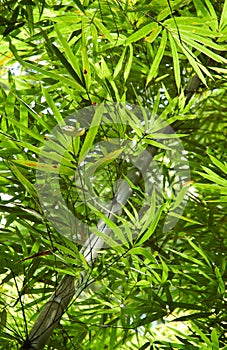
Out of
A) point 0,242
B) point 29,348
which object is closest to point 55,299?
point 29,348

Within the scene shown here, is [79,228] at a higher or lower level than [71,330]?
higher

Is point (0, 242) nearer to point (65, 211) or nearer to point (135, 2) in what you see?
point (65, 211)

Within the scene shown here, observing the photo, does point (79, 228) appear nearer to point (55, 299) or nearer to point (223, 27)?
point (55, 299)

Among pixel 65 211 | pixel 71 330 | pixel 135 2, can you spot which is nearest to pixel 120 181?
pixel 65 211

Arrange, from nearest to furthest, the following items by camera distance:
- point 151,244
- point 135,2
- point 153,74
Answer: point 153,74
point 135,2
point 151,244

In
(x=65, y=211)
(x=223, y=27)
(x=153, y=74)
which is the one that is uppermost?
(x=223, y=27)

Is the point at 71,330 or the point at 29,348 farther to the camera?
the point at 71,330

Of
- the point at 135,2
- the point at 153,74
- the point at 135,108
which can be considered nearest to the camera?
the point at 153,74

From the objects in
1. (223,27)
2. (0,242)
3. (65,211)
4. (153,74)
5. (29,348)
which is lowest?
(29,348)

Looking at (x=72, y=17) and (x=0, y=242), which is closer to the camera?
(x=72, y=17)
